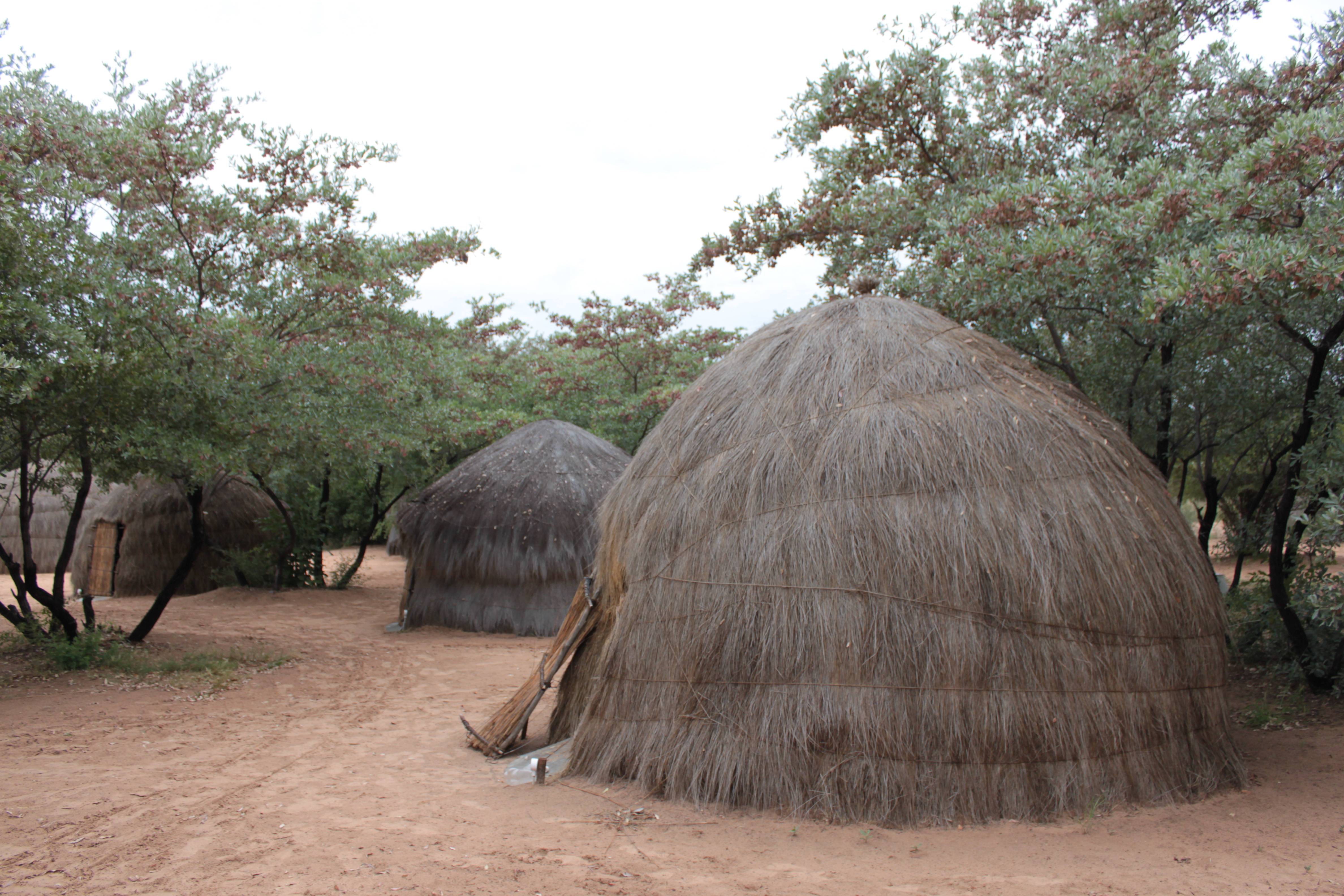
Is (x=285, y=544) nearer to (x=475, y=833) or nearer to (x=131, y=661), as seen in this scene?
(x=131, y=661)

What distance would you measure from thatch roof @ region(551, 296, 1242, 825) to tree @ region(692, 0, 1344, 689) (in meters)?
1.37

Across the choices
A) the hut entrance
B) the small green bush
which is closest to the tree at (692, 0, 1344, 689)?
the small green bush

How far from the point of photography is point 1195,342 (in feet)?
26.6

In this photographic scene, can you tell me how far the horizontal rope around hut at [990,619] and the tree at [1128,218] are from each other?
196 centimetres

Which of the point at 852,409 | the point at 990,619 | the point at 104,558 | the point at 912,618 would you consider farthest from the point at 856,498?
the point at 104,558

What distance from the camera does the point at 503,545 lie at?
12.7 meters

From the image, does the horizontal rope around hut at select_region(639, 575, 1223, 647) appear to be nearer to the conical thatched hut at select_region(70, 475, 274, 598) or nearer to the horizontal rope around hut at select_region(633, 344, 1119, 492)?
the horizontal rope around hut at select_region(633, 344, 1119, 492)

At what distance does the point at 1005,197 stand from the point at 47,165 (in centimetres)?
917

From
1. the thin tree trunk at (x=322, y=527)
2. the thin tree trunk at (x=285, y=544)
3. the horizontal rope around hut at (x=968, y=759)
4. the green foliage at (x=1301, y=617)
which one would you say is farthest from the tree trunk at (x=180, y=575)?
the green foliage at (x=1301, y=617)

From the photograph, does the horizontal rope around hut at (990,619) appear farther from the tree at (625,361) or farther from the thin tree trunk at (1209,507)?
the tree at (625,361)

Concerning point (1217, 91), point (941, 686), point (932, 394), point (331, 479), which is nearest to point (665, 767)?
point (941, 686)

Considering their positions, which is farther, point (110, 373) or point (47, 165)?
point (47, 165)

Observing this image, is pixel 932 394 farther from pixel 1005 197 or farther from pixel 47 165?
pixel 47 165

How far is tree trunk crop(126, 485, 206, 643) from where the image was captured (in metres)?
10.4
